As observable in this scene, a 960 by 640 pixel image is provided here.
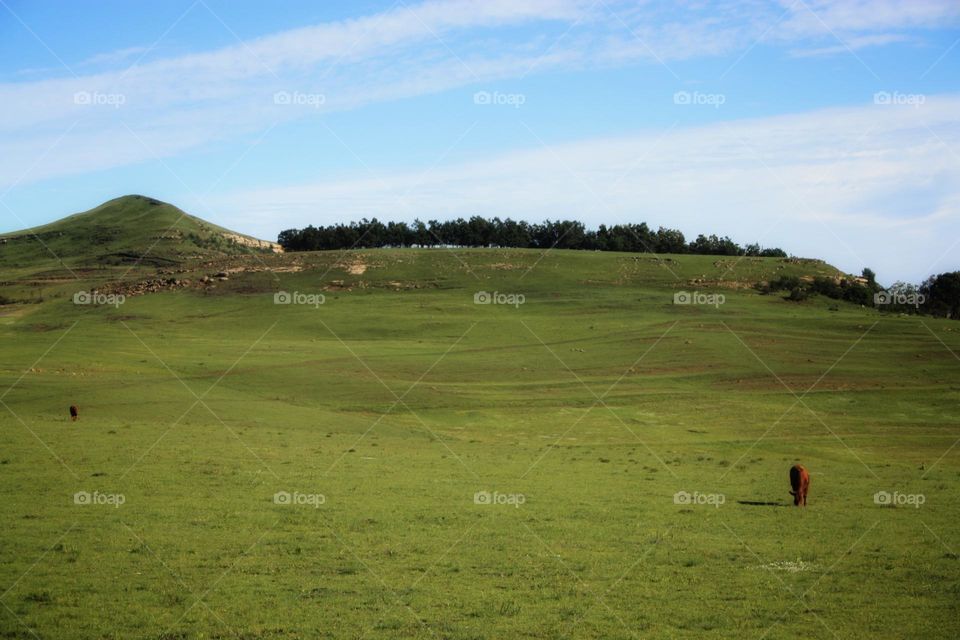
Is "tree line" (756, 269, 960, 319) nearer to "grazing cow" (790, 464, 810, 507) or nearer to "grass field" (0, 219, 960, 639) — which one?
"grass field" (0, 219, 960, 639)

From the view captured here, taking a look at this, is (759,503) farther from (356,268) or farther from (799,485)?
(356,268)

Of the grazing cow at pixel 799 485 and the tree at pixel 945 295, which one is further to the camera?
the tree at pixel 945 295

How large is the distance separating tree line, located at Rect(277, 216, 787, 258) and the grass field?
51.3m

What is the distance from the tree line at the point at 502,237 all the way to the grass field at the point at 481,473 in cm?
5131

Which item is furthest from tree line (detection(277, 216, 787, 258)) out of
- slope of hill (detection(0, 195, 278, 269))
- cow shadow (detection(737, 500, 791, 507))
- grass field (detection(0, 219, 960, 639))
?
cow shadow (detection(737, 500, 791, 507))

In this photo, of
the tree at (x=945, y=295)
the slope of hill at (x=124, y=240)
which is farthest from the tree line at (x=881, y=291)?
the slope of hill at (x=124, y=240)

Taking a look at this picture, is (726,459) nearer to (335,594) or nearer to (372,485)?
(372,485)

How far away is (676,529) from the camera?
22094 millimetres

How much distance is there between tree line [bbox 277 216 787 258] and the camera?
131250 millimetres

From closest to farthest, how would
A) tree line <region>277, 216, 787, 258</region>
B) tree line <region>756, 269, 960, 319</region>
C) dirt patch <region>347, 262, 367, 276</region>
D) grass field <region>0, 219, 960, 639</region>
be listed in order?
grass field <region>0, 219, 960, 639</region>, tree line <region>756, 269, 960, 319</region>, dirt patch <region>347, 262, 367, 276</region>, tree line <region>277, 216, 787, 258</region>

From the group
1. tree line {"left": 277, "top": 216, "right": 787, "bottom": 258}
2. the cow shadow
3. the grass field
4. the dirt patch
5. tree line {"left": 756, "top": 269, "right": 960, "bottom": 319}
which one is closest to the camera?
the grass field

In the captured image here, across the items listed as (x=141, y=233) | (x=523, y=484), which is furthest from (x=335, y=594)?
(x=141, y=233)

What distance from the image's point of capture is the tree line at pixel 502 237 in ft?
431

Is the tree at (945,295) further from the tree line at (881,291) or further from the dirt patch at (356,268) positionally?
the dirt patch at (356,268)
